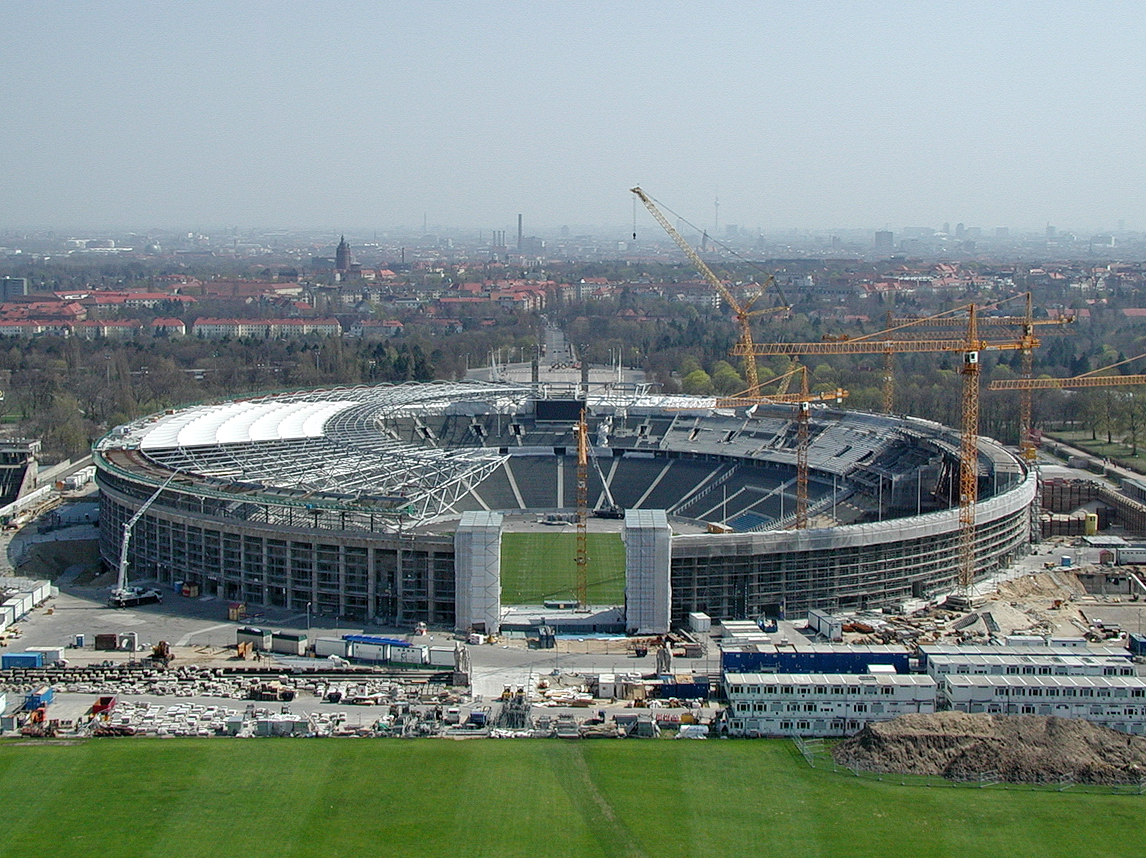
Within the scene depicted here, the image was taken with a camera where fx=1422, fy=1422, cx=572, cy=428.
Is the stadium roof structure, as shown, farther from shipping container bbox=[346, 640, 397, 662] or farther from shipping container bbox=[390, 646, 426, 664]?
shipping container bbox=[390, 646, 426, 664]

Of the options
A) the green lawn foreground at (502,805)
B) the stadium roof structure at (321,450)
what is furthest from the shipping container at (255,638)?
the green lawn foreground at (502,805)

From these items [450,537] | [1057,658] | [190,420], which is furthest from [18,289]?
[1057,658]

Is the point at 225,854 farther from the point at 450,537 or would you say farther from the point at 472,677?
the point at 450,537

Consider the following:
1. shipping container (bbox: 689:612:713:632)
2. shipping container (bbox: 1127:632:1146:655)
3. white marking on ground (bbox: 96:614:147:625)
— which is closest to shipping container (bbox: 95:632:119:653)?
white marking on ground (bbox: 96:614:147:625)

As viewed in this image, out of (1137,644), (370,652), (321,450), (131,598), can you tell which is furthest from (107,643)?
(1137,644)

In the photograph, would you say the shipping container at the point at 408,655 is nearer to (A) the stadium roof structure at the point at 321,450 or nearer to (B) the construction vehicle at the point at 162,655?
(B) the construction vehicle at the point at 162,655
